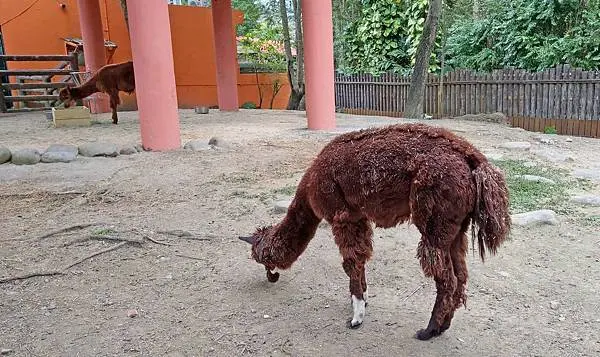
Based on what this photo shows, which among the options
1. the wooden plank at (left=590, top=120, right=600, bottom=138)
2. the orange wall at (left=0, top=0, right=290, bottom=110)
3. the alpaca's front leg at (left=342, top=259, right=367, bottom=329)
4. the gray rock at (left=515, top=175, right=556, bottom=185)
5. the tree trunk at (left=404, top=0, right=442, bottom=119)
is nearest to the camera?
the alpaca's front leg at (left=342, top=259, right=367, bottom=329)

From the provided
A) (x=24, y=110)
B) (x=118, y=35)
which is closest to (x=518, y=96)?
(x=118, y=35)

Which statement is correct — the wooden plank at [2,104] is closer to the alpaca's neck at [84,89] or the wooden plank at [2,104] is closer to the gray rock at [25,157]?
the alpaca's neck at [84,89]

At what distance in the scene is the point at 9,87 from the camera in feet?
48.0

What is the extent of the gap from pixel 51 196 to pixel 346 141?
4.52 m

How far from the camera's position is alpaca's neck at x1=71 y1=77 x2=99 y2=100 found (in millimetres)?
12055

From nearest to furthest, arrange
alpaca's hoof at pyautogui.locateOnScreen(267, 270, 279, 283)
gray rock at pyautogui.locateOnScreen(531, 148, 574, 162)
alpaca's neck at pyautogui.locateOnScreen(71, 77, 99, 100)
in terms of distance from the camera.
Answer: alpaca's hoof at pyautogui.locateOnScreen(267, 270, 279, 283), gray rock at pyautogui.locateOnScreen(531, 148, 574, 162), alpaca's neck at pyautogui.locateOnScreen(71, 77, 99, 100)

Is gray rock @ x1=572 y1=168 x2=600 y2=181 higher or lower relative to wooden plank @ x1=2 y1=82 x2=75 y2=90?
lower

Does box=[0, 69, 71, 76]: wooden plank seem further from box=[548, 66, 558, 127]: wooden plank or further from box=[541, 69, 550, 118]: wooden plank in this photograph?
box=[548, 66, 558, 127]: wooden plank

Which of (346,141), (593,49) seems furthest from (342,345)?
(593,49)

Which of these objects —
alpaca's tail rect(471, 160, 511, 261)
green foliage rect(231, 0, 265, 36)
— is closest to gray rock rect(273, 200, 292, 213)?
alpaca's tail rect(471, 160, 511, 261)

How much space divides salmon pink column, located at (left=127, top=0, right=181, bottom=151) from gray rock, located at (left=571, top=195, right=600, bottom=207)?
245 inches

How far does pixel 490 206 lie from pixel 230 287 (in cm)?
200

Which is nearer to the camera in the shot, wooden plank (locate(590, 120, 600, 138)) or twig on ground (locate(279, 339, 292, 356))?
twig on ground (locate(279, 339, 292, 356))

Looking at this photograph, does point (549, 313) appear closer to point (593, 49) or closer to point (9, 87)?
point (593, 49)
